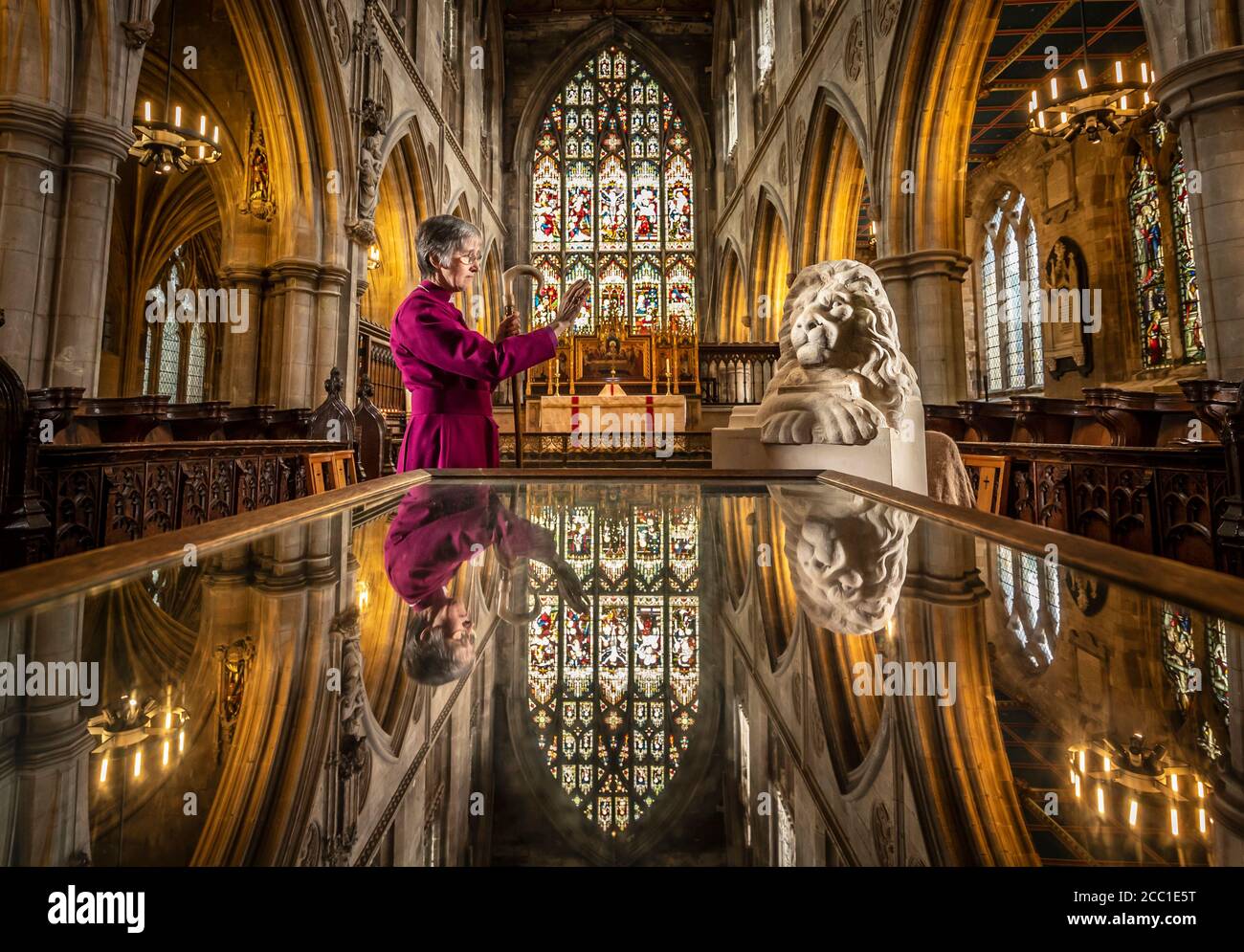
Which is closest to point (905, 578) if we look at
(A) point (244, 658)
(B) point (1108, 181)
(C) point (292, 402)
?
(A) point (244, 658)

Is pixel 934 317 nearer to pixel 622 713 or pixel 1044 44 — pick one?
pixel 1044 44

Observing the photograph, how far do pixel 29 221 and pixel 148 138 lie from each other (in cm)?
287

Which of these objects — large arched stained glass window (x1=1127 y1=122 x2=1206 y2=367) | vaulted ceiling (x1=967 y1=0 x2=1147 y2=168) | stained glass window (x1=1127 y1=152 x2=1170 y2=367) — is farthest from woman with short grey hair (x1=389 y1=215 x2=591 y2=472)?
stained glass window (x1=1127 y1=152 x2=1170 y2=367)

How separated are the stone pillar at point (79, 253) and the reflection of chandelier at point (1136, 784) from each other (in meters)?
5.81

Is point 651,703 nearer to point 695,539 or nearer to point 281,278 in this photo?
point 695,539

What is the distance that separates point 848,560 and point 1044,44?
12463 millimetres

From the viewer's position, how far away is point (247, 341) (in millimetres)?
7926

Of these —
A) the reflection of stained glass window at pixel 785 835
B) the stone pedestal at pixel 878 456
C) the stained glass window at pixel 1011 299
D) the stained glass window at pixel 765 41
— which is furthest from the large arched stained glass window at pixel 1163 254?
the reflection of stained glass window at pixel 785 835

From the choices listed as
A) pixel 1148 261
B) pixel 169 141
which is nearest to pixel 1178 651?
pixel 169 141

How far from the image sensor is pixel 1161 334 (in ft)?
34.6

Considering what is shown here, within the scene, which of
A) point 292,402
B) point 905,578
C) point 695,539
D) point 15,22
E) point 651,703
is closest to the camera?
point 651,703

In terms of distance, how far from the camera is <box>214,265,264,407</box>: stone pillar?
7.85 meters

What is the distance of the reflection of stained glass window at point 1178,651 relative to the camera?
58cm

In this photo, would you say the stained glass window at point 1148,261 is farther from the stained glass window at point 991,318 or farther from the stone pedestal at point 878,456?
the stone pedestal at point 878,456
